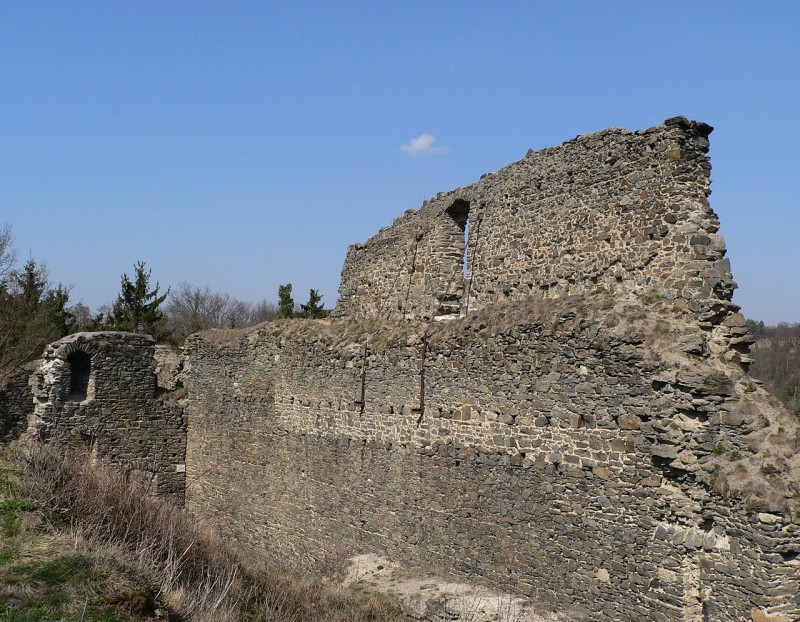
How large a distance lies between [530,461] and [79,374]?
42.6 ft

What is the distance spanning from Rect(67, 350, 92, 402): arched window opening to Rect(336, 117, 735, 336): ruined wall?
7899mm

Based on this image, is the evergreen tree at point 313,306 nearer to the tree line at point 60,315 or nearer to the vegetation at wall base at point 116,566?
the tree line at point 60,315

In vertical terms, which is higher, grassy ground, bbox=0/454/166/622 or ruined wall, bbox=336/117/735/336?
ruined wall, bbox=336/117/735/336

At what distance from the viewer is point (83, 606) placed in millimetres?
7230

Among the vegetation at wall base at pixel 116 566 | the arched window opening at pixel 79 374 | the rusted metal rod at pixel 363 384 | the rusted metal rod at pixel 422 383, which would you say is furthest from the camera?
the arched window opening at pixel 79 374

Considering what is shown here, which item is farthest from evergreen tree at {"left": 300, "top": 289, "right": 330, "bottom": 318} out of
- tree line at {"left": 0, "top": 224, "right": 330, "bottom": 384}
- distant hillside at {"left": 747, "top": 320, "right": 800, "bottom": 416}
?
distant hillside at {"left": 747, "top": 320, "right": 800, "bottom": 416}

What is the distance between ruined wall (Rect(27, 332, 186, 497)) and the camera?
59.9 ft

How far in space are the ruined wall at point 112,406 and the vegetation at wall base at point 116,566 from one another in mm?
6856

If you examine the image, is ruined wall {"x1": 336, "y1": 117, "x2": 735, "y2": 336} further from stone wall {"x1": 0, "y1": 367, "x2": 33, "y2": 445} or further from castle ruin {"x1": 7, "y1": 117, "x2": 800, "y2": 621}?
stone wall {"x1": 0, "y1": 367, "x2": 33, "y2": 445}

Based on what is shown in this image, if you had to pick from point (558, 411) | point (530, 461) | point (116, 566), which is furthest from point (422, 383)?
point (116, 566)

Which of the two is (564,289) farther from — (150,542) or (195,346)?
(195,346)

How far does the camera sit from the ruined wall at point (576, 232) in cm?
957

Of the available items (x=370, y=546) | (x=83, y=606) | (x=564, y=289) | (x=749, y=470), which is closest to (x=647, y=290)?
(x=564, y=289)

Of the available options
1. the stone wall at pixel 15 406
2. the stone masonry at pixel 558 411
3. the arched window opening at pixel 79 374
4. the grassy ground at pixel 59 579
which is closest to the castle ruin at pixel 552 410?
the stone masonry at pixel 558 411
